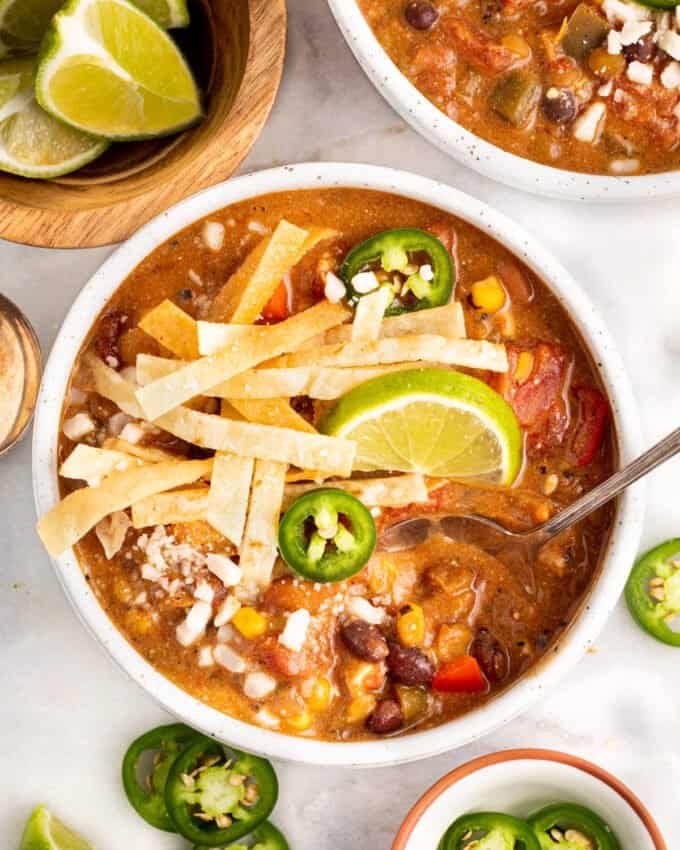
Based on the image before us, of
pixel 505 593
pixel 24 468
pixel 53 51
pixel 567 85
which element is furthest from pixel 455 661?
pixel 53 51

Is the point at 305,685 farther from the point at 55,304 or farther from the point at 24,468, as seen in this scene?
the point at 55,304

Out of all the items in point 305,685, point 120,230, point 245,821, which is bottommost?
point 245,821

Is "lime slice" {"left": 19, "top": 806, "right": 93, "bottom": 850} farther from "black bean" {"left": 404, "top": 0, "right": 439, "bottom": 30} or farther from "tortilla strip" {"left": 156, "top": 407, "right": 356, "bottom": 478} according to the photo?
"black bean" {"left": 404, "top": 0, "right": 439, "bottom": 30}

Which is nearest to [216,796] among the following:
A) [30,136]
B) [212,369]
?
[212,369]

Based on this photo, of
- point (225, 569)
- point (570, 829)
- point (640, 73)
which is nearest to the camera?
point (225, 569)

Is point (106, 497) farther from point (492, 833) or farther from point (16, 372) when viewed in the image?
point (492, 833)

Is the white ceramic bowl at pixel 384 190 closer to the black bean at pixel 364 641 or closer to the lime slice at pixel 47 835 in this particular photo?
the black bean at pixel 364 641
